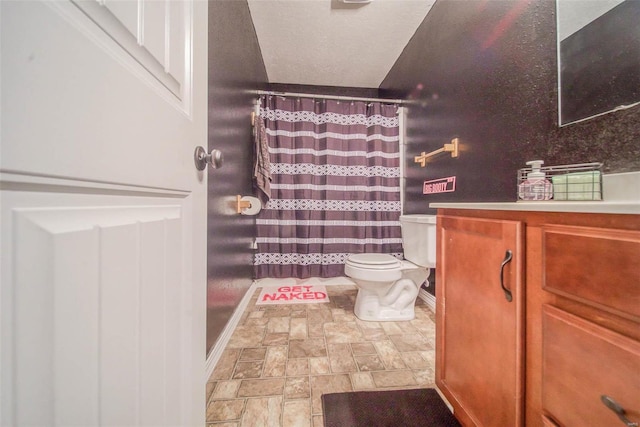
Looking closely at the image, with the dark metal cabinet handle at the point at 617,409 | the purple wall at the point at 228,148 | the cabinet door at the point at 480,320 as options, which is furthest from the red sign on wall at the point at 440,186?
the purple wall at the point at 228,148

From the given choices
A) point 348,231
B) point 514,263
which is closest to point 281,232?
point 348,231

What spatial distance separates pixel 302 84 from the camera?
2.66 m

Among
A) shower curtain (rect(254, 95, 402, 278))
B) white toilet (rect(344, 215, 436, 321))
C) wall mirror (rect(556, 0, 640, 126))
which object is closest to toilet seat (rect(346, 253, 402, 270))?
white toilet (rect(344, 215, 436, 321))

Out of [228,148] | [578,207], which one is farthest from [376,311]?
[228,148]

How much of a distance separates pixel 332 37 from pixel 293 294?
2.33 metres

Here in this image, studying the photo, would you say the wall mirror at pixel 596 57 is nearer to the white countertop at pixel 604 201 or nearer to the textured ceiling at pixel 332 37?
the white countertop at pixel 604 201

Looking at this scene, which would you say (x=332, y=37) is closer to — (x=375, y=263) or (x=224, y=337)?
(x=375, y=263)

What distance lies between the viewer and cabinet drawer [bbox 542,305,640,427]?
15.2 inches

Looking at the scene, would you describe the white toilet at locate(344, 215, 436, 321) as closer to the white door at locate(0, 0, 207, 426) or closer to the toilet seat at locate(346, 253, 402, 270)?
the toilet seat at locate(346, 253, 402, 270)

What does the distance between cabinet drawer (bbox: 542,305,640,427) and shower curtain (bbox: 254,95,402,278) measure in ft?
6.09

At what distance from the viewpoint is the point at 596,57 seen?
2.64 ft

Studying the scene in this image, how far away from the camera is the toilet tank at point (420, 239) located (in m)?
1.61

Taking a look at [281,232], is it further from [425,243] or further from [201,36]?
[201,36]

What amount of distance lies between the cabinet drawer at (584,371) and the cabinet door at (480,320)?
0.07m
